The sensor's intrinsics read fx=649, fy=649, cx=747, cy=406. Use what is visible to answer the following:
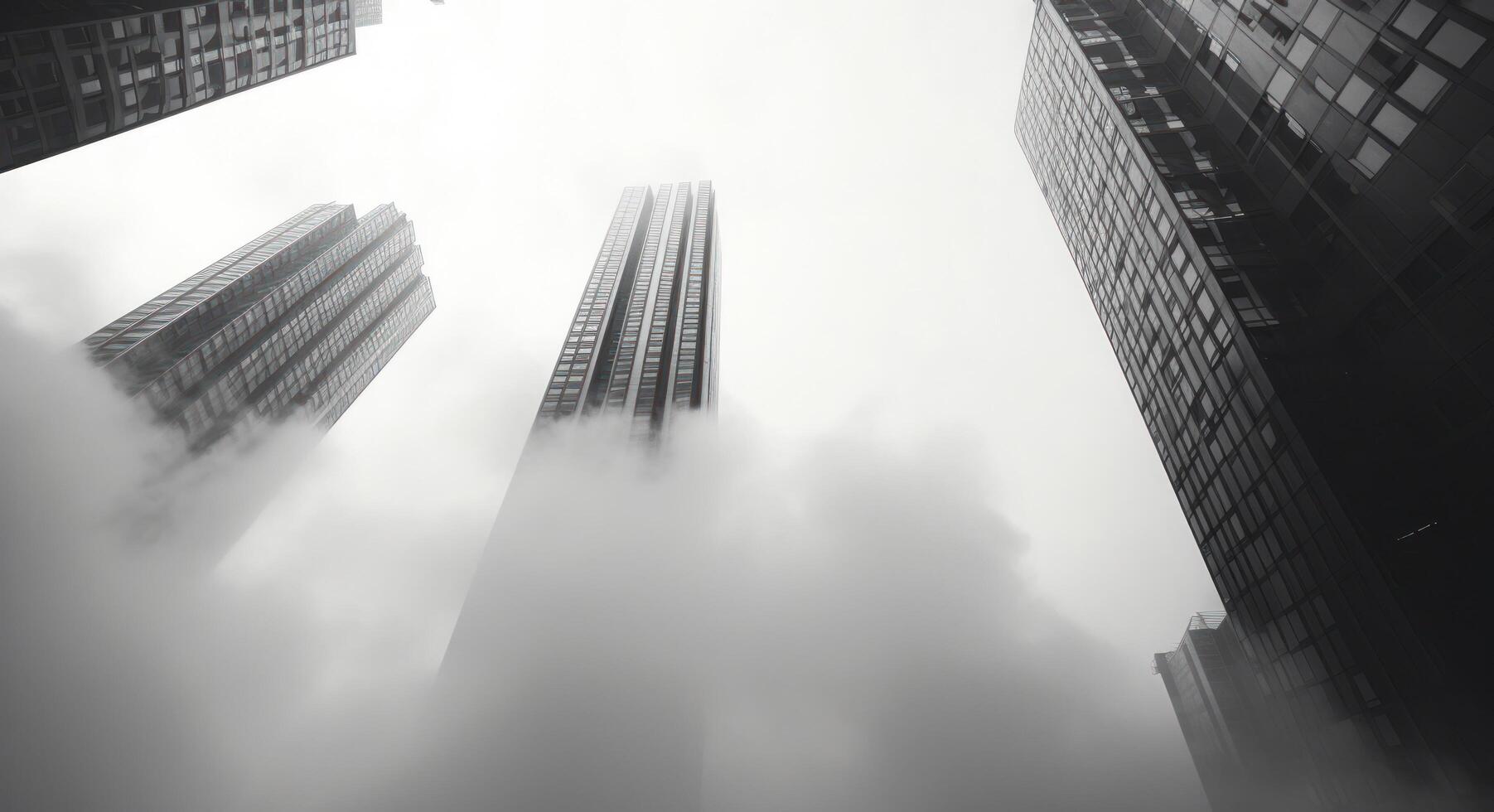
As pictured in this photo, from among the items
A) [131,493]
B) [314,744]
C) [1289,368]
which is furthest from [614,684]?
[1289,368]

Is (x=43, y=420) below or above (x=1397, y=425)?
above

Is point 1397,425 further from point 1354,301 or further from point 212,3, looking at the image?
point 212,3

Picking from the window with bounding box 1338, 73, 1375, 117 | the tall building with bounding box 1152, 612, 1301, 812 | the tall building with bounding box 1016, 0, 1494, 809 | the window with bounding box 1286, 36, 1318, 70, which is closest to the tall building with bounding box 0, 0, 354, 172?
the tall building with bounding box 1016, 0, 1494, 809

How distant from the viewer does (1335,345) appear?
87.1ft

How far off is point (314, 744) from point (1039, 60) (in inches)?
3082

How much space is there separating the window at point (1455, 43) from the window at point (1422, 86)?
0.50 m

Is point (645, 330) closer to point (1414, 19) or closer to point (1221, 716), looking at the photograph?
point (1221, 716)

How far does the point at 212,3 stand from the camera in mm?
44031

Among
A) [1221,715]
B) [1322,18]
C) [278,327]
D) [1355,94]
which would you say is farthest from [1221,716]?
[278,327]

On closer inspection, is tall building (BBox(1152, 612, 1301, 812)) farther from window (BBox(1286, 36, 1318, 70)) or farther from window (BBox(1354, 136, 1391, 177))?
window (BBox(1286, 36, 1318, 70))

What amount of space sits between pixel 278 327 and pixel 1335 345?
106 meters

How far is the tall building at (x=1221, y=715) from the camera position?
3816 centimetres

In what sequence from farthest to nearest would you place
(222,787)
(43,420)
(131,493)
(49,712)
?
1. (131,493)
2. (43,420)
3. (222,787)
4. (49,712)

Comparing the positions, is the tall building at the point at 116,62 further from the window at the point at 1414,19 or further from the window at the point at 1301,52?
the window at the point at 1414,19
